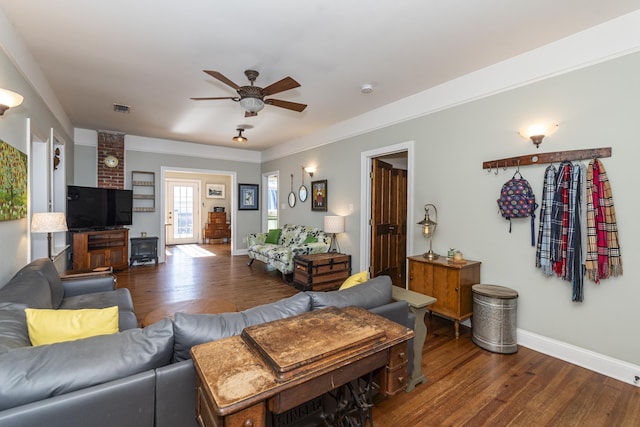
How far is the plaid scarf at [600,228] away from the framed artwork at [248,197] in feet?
21.7

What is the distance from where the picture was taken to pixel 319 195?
18.1 feet

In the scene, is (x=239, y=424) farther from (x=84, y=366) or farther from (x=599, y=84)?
(x=599, y=84)

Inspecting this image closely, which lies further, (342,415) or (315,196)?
(315,196)

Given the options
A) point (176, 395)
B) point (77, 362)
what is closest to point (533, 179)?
point (176, 395)

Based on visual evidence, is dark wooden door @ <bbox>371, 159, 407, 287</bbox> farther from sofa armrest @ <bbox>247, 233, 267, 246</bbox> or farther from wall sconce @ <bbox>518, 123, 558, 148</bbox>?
sofa armrest @ <bbox>247, 233, 267, 246</bbox>

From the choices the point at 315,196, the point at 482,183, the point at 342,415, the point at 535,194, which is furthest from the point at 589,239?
the point at 315,196

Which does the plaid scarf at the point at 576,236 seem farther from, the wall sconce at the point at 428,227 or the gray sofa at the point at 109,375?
the gray sofa at the point at 109,375

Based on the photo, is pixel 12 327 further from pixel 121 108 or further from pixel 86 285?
pixel 121 108

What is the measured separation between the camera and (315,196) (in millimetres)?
5648

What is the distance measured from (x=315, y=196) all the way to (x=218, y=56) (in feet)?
10.6

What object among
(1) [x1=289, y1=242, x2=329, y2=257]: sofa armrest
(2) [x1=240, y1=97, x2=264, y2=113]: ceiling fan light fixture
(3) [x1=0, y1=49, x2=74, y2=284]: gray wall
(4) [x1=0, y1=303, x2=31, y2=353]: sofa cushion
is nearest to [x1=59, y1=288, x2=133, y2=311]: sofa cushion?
(3) [x1=0, y1=49, x2=74, y2=284]: gray wall

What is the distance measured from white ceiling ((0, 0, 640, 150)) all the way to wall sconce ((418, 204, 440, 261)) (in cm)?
149

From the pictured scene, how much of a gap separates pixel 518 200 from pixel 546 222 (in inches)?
11.4

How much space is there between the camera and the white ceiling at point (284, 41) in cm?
213
